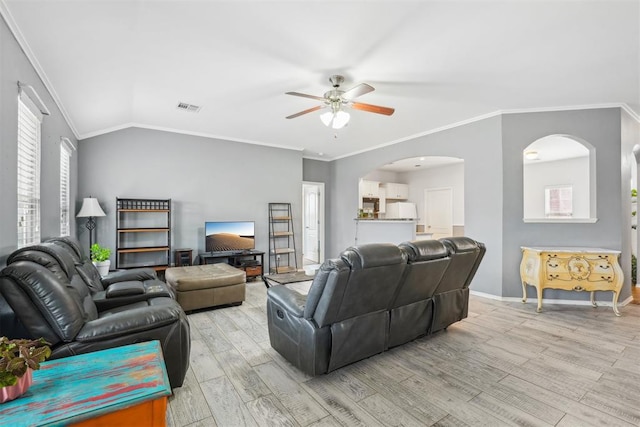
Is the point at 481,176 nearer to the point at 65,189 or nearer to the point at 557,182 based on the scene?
the point at 557,182

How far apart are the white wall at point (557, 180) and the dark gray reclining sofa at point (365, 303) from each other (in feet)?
17.6

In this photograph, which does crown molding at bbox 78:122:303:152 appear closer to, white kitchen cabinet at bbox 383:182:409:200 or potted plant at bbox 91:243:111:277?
potted plant at bbox 91:243:111:277

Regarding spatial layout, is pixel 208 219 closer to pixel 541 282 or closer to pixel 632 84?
pixel 541 282

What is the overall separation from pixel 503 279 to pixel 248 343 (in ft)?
12.4

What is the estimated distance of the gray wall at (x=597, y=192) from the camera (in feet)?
13.6

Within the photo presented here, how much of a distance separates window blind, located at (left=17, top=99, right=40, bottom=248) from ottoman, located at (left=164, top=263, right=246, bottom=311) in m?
1.53

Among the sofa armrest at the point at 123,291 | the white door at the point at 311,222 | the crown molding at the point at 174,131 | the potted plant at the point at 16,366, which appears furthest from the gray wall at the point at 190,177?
the potted plant at the point at 16,366

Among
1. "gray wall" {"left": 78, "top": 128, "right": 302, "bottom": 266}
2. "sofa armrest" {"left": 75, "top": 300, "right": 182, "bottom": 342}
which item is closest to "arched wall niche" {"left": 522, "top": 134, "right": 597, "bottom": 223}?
"gray wall" {"left": 78, "top": 128, "right": 302, "bottom": 266}

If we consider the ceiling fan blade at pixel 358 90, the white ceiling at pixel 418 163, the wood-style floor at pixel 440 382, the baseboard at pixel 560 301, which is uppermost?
the white ceiling at pixel 418 163

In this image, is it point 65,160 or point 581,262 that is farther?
point 65,160

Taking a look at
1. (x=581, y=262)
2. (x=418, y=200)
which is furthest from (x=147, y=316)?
(x=418, y=200)

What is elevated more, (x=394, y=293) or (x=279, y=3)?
(x=279, y=3)

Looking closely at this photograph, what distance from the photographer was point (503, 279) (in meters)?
4.45

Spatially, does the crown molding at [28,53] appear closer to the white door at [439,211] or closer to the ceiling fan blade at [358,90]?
the ceiling fan blade at [358,90]
